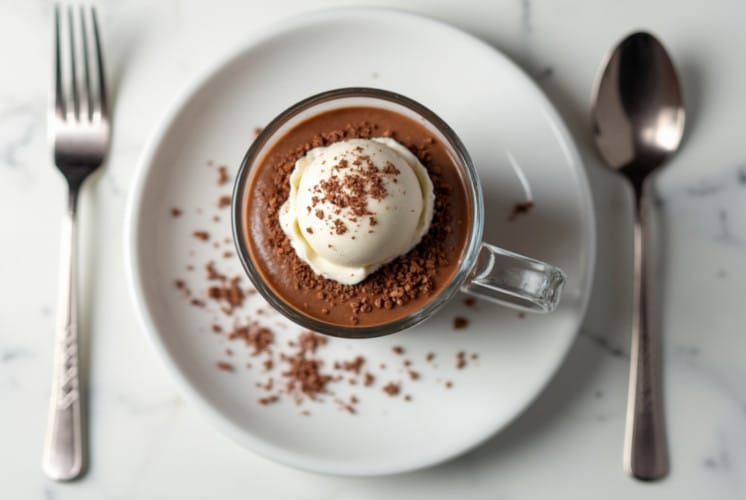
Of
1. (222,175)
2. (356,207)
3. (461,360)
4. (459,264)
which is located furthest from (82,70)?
(461,360)

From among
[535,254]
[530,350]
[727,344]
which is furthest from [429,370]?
[727,344]

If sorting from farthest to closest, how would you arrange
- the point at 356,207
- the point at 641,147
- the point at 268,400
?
1. the point at 641,147
2. the point at 268,400
3. the point at 356,207

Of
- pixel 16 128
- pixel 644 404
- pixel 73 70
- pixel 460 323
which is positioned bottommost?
pixel 644 404

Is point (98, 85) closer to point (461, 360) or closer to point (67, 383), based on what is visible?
point (67, 383)

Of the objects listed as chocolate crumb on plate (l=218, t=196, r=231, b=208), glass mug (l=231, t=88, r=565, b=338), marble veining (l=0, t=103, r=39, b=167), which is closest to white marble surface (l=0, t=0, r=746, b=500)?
marble veining (l=0, t=103, r=39, b=167)

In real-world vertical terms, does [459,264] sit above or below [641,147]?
below

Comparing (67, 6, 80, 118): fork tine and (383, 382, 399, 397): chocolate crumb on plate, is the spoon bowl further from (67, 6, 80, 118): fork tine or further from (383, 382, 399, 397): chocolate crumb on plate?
(67, 6, 80, 118): fork tine
